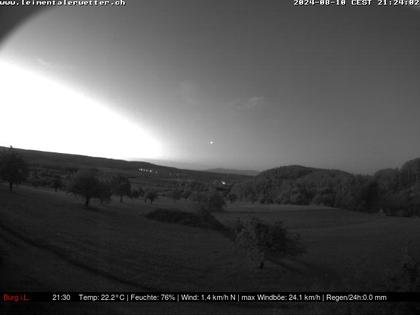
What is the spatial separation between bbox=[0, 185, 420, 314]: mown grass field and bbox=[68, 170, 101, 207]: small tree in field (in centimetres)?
315

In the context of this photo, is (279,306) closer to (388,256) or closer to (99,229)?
(388,256)

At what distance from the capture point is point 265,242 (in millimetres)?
33375

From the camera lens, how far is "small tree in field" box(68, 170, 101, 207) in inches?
2192

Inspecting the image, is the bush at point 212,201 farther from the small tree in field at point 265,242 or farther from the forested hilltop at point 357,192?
the forested hilltop at point 357,192

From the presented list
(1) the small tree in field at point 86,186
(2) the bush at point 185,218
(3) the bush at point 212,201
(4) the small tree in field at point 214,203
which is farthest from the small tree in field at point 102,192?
(4) the small tree in field at point 214,203

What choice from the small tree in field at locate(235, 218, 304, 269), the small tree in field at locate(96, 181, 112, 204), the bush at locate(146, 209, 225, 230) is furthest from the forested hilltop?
the small tree in field at locate(235, 218, 304, 269)

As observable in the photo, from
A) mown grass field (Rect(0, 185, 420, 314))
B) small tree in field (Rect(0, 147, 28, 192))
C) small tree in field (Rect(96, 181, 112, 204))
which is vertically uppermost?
small tree in field (Rect(0, 147, 28, 192))

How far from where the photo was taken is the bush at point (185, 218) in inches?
2125

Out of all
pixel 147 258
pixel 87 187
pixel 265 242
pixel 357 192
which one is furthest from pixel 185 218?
pixel 357 192

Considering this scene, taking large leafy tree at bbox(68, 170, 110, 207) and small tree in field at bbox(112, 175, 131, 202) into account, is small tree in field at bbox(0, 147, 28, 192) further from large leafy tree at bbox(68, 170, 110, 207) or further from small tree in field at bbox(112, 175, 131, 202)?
small tree in field at bbox(112, 175, 131, 202)

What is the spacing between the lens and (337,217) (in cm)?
7200

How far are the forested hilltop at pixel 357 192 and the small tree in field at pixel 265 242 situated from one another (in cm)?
6920

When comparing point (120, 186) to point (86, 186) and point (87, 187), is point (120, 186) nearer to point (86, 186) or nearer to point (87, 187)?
point (86, 186)

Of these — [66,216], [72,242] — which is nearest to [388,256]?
[72,242]
